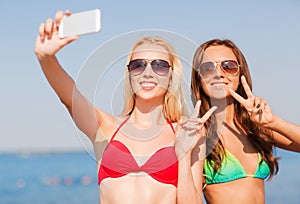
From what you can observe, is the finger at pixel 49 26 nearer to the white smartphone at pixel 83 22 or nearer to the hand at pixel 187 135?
the white smartphone at pixel 83 22

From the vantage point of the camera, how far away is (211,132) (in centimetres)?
381

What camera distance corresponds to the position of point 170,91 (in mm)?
3459

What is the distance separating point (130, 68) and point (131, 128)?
349 mm

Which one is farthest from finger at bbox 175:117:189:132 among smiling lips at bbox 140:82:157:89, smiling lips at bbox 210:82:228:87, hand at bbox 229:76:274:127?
smiling lips at bbox 210:82:228:87

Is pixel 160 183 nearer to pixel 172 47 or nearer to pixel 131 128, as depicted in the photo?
pixel 131 128

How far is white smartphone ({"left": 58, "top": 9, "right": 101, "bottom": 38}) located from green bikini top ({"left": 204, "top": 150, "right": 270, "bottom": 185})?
1604 millimetres

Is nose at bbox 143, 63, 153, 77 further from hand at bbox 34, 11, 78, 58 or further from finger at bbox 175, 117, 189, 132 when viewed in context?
hand at bbox 34, 11, 78, 58

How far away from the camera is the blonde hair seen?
11.1ft

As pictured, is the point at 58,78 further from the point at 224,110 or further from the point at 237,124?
the point at 237,124

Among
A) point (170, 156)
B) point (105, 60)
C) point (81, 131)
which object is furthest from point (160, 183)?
point (105, 60)

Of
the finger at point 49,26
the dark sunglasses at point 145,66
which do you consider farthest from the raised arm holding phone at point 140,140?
the finger at point 49,26

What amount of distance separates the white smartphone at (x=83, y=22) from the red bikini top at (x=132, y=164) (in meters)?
0.88

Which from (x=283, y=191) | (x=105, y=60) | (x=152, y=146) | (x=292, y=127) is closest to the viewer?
(x=105, y=60)

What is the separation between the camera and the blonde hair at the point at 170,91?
11.1ft
